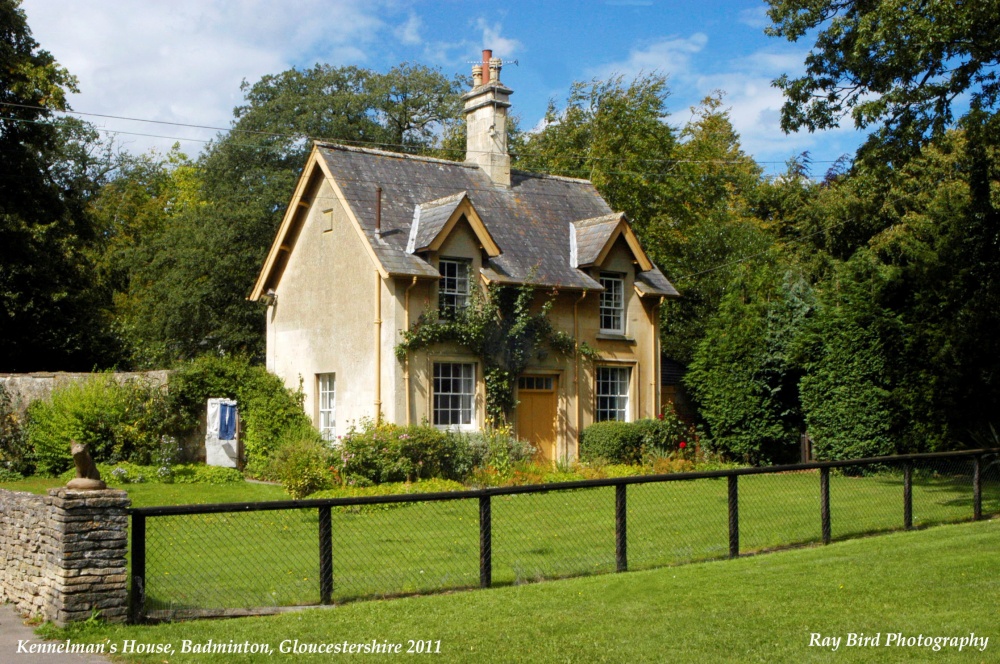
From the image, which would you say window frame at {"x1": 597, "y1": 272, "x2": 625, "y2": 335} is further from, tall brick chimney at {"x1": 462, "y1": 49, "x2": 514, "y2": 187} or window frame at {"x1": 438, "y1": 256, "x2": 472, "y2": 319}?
window frame at {"x1": 438, "y1": 256, "x2": 472, "y2": 319}

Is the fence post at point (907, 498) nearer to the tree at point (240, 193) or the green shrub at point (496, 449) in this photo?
the green shrub at point (496, 449)

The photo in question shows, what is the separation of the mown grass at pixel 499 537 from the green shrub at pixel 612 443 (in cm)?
510

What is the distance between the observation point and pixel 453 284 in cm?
2381

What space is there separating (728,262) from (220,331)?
63.5 ft

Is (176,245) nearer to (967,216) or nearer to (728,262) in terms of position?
(728,262)

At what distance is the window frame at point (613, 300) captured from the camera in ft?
87.0

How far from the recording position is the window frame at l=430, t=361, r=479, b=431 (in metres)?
23.3

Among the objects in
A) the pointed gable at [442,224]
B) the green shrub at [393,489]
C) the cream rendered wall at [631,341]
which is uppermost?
the pointed gable at [442,224]

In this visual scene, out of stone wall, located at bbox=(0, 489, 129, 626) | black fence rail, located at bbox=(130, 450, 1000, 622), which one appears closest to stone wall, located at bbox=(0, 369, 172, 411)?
black fence rail, located at bbox=(130, 450, 1000, 622)

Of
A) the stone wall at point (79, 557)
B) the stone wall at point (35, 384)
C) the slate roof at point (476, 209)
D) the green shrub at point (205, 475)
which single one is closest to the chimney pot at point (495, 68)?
the slate roof at point (476, 209)

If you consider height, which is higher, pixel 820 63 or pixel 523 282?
pixel 820 63

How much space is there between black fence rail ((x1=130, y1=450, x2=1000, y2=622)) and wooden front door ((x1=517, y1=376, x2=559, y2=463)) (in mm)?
5391

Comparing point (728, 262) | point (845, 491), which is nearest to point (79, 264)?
point (728, 262)

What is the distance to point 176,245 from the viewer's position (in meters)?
39.7
